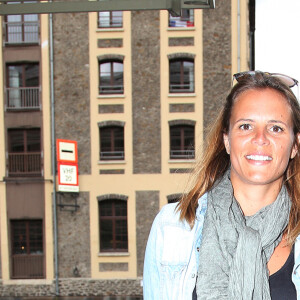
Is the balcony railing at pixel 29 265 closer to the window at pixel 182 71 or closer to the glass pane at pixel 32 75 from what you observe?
the glass pane at pixel 32 75

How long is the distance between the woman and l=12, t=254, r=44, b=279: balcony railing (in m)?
15.5

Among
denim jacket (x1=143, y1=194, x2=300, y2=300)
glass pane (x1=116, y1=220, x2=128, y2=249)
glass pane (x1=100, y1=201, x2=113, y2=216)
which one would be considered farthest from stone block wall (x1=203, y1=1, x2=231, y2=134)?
denim jacket (x1=143, y1=194, x2=300, y2=300)

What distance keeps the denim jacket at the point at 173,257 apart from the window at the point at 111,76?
47.9ft

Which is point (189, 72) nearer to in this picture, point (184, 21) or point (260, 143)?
point (184, 21)

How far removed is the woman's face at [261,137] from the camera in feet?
6.32

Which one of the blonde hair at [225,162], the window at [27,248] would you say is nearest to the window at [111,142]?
the window at [27,248]

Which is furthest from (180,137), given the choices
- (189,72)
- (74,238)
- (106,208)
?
(74,238)

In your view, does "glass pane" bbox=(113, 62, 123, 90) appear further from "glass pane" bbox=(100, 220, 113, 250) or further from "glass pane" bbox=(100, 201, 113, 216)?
"glass pane" bbox=(100, 220, 113, 250)

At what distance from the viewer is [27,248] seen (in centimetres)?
1667

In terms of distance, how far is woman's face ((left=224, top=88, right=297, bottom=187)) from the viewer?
1.93 meters

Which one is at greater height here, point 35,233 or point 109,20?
point 109,20

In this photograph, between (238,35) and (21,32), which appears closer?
(238,35)

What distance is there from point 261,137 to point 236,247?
0.48 meters

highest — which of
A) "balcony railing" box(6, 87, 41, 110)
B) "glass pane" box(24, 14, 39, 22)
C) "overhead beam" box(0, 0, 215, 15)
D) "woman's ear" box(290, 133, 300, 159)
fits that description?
"glass pane" box(24, 14, 39, 22)
